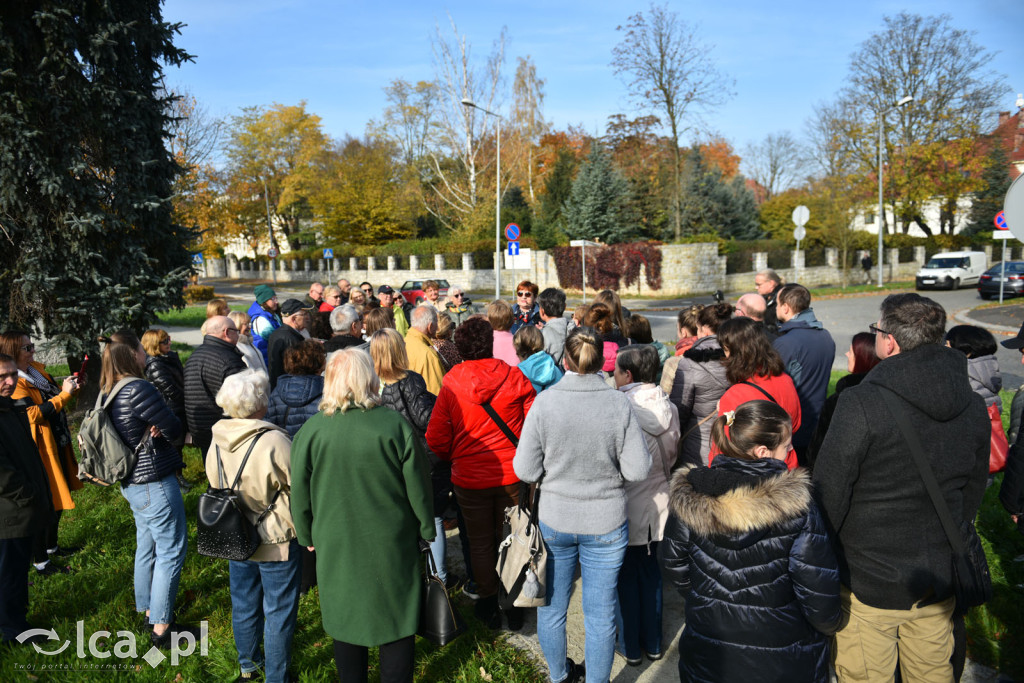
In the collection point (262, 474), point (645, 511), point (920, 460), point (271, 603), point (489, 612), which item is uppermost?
point (920, 460)

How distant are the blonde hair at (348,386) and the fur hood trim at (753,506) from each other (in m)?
1.45

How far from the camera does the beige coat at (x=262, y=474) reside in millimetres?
3029

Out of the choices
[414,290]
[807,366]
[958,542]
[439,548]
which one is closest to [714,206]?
[414,290]

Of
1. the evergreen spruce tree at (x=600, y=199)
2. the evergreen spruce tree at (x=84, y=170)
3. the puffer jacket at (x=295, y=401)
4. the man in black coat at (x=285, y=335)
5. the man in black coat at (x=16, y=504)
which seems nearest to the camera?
the man in black coat at (x=16, y=504)

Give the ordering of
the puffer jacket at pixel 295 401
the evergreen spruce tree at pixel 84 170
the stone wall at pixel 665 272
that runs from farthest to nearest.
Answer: the stone wall at pixel 665 272, the evergreen spruce tree at pixel 84 170, the puffer jacket at pixel 295 401

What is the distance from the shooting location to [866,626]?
2564mm

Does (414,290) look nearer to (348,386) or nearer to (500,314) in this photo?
(500,314)

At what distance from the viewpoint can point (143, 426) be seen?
3707 mm

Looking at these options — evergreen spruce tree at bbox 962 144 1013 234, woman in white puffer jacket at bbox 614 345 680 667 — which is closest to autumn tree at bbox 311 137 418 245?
evergreen spruce tree at bbox 962 144 1013 234

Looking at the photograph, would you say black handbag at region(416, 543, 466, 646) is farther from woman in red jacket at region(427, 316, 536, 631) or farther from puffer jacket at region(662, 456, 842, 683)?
puffer jacket at region(662, 456, 842, 683)

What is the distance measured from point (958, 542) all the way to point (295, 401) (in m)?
3.48

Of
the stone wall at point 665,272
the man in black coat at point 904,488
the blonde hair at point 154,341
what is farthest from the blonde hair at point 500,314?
the stone wall at point 665,272

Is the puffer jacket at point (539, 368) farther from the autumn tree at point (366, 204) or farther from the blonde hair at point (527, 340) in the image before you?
the autumn tree at point (366, 204)

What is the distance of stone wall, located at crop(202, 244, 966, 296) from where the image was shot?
100 ft
